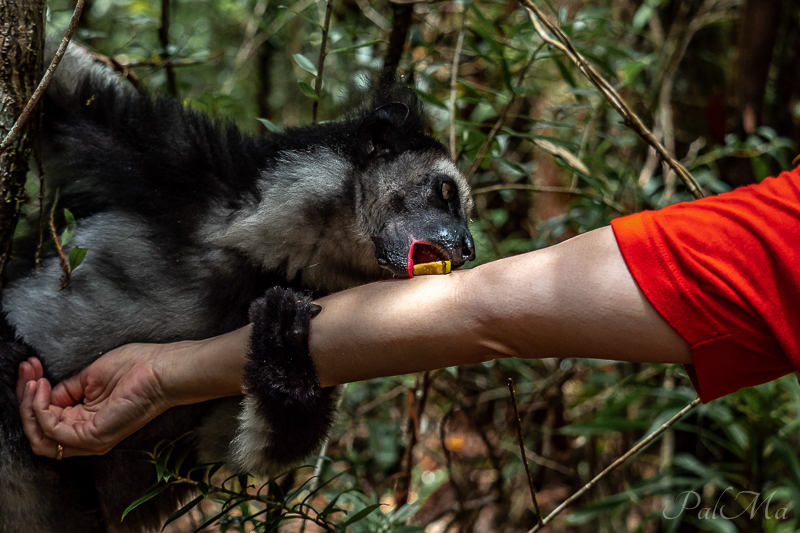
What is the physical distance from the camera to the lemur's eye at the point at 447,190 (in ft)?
7.52

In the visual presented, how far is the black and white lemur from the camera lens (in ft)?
6.99

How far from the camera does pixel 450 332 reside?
1.38 metres

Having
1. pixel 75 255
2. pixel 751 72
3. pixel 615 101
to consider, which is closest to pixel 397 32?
pixel 615 101

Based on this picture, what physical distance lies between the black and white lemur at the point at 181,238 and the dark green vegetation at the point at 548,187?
0.28 metres

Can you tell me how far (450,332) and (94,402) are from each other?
1217 millimetres

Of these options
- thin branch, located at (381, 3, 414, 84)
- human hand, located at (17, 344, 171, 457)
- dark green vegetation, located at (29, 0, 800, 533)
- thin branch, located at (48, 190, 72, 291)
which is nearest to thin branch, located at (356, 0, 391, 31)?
dark green vegetation, located at (29, 0, 800, 533)

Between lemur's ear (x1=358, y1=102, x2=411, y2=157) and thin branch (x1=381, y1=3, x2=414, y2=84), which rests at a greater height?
thin branch (x1=381, y1=3, x2=414, y2=84)

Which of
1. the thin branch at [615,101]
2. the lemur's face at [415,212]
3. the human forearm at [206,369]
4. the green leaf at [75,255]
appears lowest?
the human forearm at [206,369]

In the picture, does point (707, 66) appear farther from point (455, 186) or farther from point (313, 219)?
point (313, 219)

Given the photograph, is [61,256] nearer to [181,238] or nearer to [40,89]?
[181,238]

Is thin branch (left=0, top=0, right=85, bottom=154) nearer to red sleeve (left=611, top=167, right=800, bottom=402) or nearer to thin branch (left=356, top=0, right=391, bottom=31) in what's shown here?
red sleeve (left=611, top=167, right=800, bottom=402)

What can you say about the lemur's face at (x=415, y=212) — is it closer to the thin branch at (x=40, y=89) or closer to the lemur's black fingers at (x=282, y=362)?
the lemur's black fingers at (x=282, y=362)

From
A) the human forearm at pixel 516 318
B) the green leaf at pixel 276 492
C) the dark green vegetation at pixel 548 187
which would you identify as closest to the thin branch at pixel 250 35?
the dark green vegetation at pixel 548 187

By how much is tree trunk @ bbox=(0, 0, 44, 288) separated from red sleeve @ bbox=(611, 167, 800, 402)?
1.73 metres
